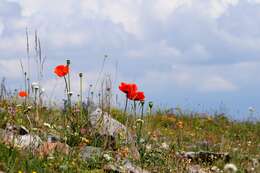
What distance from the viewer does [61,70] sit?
7.50 meters

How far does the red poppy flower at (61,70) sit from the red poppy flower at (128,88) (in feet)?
2.33

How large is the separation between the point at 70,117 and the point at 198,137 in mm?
5830

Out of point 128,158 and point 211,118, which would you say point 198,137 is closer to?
point 211,118

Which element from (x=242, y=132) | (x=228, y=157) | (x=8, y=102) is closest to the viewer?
(x=228, y=157)

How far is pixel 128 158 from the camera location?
7270mm

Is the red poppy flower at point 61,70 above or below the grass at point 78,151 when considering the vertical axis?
above

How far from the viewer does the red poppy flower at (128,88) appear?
286 inches

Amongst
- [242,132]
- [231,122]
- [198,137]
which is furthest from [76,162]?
[231,122]

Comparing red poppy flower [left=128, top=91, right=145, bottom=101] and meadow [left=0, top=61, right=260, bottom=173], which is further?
red poppy flower [left=128, top=91, right=145, bottom=101]

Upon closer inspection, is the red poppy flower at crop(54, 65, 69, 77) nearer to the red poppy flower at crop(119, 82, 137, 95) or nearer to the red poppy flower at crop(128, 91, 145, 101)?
the red poppy flower at crop(119, 82, 137, 95)

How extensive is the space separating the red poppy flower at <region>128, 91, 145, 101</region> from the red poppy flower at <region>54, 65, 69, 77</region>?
840 mm

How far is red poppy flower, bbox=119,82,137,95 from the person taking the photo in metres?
7.25

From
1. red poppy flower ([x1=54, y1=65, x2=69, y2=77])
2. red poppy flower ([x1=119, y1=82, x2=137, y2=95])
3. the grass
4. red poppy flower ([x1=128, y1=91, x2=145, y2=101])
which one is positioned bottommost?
the grass

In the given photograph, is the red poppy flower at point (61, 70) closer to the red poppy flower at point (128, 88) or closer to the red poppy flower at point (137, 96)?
the red poppy flower at point (128, 88)
